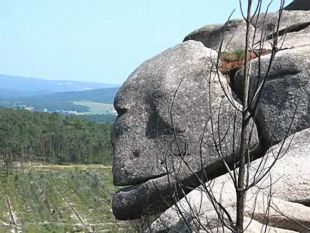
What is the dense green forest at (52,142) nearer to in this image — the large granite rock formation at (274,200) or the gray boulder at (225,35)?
the gray boulder at (225,35)

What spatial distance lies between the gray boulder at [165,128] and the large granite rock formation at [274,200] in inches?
34.0

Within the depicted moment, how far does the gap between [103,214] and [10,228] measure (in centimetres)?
1081

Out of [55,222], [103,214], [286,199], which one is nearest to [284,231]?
[286,199]

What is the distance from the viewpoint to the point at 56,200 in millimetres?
57500

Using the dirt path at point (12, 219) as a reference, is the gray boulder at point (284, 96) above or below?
above

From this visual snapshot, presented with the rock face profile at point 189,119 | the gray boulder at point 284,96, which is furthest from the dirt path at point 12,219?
the gray boulder at point 284,96

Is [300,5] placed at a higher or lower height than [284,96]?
higher

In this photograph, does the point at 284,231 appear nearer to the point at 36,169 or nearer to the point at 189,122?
the point at 189,122

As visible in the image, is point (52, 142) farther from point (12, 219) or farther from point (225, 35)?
point (225, 35)

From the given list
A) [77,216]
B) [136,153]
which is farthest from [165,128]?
[77,216]

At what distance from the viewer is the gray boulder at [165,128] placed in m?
8.03

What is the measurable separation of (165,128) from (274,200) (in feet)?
7.74

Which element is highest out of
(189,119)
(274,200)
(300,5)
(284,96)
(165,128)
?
(300,5)

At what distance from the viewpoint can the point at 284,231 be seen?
612cm
